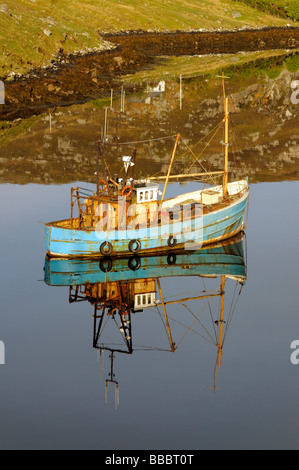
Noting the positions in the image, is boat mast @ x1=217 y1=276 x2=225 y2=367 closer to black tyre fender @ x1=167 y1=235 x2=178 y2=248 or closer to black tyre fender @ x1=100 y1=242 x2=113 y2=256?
black tyre fender @ x1=167 y1=235 x2=178 y2=248

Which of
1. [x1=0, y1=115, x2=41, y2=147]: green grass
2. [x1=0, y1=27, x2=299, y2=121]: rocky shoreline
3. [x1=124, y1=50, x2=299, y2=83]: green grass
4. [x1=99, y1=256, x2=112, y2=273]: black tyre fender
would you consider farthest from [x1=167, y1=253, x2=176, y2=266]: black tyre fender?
[x1=124, y1=50, x2=299, y2=83]: green grass

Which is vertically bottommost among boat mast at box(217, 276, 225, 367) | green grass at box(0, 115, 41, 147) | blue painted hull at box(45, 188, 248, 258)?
boat mast at box(217, 276, 225, 367)

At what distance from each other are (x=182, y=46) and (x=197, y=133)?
84.8 metres

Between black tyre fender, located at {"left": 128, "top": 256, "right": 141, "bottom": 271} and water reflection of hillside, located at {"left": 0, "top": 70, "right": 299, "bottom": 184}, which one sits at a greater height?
water reflection of hillside, located at {"left": 0, "top": 70, "right": 299, "bottom": 184}

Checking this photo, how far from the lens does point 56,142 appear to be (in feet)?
339

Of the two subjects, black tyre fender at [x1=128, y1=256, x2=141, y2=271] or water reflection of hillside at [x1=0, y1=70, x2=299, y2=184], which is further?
water reflection of hillside at [x1=0, y1=70, x2=299, y2=184]

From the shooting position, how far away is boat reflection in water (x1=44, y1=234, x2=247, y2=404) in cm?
5088

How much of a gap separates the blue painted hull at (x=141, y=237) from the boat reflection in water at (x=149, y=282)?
2.22 ft

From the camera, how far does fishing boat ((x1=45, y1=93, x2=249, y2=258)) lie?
61.7 metres

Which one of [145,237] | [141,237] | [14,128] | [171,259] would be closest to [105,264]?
[141,237]

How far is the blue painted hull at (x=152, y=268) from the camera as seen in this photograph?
59344mm

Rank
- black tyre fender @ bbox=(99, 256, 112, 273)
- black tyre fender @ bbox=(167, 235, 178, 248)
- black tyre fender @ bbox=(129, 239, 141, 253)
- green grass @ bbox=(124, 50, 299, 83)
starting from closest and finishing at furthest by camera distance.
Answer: black tyre fender @ bbox=(99, 256, 112, 273) < black tyre fender @ bbox=(129, 239, 141, 253) < black tyre fender @ bbox=(167, 235, 178, 248) < green grass @ bbox=(124, 50, 299, 83)

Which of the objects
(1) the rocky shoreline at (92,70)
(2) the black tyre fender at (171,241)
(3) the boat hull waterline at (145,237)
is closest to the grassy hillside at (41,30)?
(1) the rocky shoreline at (92,70)

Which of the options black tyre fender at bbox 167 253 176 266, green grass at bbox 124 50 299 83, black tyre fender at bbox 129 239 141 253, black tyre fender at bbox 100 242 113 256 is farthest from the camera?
green grass at bbox 124 50 299 83
